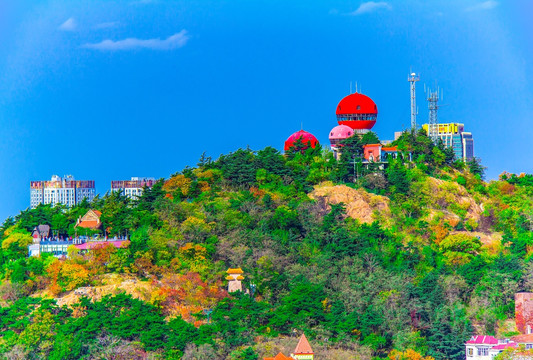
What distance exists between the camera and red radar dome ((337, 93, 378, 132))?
2122 inches

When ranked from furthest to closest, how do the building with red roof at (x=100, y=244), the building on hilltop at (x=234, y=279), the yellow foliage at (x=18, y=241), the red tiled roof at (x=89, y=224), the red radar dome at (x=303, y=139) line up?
the red radar dome at (x=303, y=139) → the red tiled roof at (x=89, y=224) → the yellow foliage at (x=18, y=241) → the building with red roof at (x=100, y=244) → the building on hilltop at (x=234, y=279)

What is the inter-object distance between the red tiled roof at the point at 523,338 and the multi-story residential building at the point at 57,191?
51543 millimetres

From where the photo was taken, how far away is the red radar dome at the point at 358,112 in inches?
2122

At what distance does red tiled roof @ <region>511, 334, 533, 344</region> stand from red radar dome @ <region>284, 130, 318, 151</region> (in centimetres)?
1649

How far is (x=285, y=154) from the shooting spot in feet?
174

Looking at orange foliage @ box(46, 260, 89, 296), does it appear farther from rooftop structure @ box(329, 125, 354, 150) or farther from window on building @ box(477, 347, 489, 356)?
window on building @ box(477, 347, 489, 356)

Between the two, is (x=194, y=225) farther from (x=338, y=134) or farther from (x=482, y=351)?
(x=482, y=351)

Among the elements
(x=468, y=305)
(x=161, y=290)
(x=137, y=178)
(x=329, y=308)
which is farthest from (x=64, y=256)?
(x=137, y=178)

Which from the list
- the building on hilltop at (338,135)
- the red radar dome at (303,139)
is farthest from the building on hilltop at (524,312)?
the red radar dome at (303,139)

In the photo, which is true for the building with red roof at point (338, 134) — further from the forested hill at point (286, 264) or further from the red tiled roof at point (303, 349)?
the red tiled roof at point (303, 349)

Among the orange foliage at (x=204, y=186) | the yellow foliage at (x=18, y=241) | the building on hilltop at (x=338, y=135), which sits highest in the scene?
the building on hilltop at (x=338, y=135)

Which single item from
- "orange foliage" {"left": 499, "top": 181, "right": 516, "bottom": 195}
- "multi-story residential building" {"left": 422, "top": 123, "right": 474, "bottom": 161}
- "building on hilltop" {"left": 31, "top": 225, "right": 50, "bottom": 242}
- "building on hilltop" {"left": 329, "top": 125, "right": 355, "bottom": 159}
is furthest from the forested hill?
"multi-story residential building" {"left": 422, "top": 123, "right": 474, "bottom": 161}

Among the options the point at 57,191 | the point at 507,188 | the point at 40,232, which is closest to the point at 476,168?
the point at 507,188

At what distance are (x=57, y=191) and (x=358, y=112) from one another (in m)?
39.2
